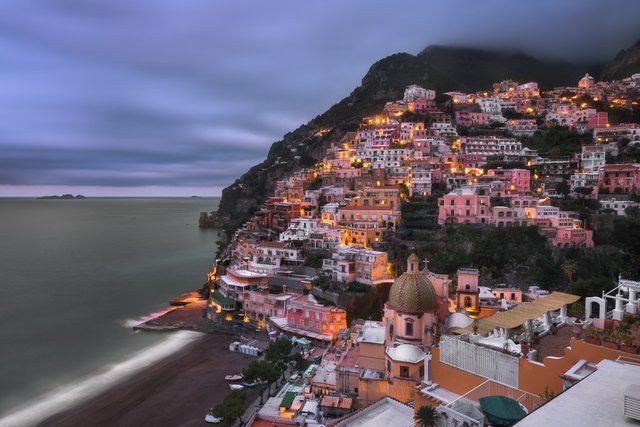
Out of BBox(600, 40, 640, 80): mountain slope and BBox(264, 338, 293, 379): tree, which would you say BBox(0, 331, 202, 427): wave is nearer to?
BBox(264, 338, 293, 379): tree

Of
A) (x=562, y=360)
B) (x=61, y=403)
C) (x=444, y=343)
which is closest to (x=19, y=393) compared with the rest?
(x=61, y=403)

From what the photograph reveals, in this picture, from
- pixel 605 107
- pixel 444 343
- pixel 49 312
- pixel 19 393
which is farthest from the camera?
pixel 605 107

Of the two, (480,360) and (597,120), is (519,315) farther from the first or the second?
(597,120)

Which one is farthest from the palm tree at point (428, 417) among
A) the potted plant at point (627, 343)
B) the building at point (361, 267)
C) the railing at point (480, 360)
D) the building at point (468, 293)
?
the building at point (361, 267)

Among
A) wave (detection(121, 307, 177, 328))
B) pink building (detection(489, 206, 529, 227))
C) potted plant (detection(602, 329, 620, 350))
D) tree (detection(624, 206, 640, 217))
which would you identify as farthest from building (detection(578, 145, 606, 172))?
wave (detection(121, 307, 177, 328))

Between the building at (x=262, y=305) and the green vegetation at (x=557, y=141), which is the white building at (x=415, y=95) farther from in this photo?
the building at (x=262, y=305)

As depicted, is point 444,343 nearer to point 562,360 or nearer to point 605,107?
point 562,360

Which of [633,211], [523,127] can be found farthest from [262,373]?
[523,127]
